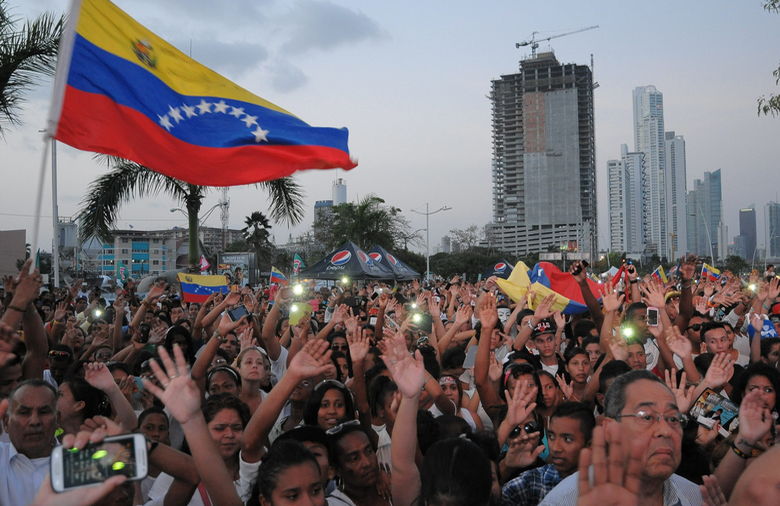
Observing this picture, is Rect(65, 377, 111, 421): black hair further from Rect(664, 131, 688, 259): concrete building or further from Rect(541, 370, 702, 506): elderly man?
Rect(664, 131, 688, 259): concrete building

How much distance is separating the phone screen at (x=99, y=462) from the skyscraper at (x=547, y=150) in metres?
135

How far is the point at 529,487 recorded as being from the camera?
11.6ft

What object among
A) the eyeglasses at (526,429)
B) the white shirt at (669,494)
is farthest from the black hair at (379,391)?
the white shirt at (669,494)

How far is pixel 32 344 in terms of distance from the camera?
495cm

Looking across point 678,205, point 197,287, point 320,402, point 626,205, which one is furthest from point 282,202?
point 678,205

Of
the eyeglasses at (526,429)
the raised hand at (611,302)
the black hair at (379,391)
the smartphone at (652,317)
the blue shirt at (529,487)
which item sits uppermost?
the raised hand at (611,302)

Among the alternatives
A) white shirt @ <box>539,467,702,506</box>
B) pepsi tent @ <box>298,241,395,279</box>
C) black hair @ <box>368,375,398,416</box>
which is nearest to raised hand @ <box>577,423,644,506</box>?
white shirt @ <box>539,467,702,506</box>

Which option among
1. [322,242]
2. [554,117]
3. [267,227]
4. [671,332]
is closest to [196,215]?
[671,332]

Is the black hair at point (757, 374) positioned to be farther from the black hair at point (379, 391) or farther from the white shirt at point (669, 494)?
the black hair at point (379, 391)

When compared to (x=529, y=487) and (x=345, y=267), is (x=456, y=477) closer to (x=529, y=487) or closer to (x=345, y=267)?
(x=529, y=487)

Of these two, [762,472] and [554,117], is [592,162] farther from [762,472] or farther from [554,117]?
[762,472]

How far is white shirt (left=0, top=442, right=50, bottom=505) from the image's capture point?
3.20 metres

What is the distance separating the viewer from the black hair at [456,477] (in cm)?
271

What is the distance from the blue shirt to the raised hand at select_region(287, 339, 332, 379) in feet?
3.83
